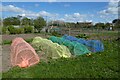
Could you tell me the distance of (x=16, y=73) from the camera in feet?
29.7

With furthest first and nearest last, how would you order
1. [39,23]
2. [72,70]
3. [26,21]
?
[26,21]
[39,23]
[72,70]

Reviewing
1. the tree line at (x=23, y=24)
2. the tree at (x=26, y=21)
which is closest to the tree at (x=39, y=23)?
the tree line at (x=23, y=24)

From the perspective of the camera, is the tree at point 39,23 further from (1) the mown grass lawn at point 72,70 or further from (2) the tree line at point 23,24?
(1) the mown grass lawn at point 72,70

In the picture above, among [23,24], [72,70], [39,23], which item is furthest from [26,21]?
[72,70]

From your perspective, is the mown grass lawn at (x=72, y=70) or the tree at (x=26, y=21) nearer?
the mown grass lawn at (x=72, y=70)

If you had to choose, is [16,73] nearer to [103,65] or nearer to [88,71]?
[88,71]

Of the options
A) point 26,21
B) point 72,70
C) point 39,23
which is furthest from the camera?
point 26,21

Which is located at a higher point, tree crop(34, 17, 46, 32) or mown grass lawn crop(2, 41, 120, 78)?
tree crop(34, 17, 46, 32)

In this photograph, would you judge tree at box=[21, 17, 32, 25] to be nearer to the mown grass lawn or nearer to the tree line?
the tree line

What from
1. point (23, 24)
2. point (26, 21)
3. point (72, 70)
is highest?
point (26, 21)

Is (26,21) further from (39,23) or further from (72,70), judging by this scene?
(72,70)

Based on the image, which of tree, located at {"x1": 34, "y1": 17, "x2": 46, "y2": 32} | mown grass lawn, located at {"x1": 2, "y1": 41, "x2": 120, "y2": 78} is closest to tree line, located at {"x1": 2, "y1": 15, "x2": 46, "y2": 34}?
tree, located at {"x1": 34, "y1": 17, "x2": 46, "y2": 32}

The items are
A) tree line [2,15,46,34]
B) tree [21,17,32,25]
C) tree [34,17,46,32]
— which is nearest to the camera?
tree line [2,15,46,34]

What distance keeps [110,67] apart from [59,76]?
2582 mm
